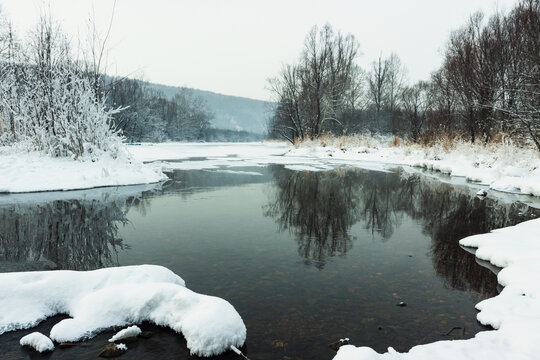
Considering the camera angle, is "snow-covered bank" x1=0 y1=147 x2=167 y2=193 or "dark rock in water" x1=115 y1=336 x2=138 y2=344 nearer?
"dark rock in water" x1=115 y1=336 x2=138 y2=344

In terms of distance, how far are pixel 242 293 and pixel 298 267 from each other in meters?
1.12

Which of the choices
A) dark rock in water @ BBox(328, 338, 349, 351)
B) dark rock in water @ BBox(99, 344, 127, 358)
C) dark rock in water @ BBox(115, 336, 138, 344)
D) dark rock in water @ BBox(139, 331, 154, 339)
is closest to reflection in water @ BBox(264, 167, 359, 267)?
dark rock in water @ BBox(328, 338, 349, 351)

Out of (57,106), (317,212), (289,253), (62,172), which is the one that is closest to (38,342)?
(289,253)

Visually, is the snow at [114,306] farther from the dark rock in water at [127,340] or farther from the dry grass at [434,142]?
the dry grass at [434,142]

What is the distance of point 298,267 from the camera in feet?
15.9

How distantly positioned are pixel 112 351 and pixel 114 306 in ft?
1.95

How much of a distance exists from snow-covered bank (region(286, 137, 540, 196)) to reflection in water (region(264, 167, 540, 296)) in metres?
2.05

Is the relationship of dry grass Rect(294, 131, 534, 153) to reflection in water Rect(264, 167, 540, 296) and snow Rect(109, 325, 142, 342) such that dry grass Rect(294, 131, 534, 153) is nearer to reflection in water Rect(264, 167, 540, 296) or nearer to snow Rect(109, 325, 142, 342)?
reflection in water Rect(264, 167, 540, 296)

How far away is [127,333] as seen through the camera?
3.09m

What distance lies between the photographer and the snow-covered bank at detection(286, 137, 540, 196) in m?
12.5

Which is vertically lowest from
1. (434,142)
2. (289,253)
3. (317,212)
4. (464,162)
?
(289,253)

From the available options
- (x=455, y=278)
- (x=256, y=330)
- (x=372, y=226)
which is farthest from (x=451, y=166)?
(x=256, y=330)

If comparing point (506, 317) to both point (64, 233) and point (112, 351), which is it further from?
point (64, 233)

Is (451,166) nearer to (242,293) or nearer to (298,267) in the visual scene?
(298,267)
